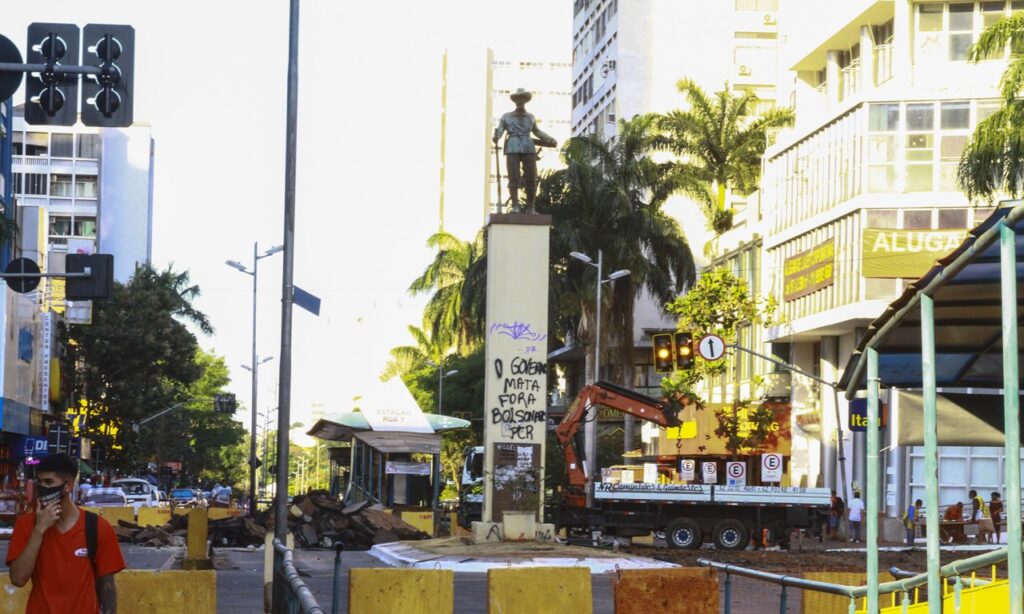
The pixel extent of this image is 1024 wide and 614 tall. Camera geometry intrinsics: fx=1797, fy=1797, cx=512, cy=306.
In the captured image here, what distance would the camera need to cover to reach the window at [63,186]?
407ft

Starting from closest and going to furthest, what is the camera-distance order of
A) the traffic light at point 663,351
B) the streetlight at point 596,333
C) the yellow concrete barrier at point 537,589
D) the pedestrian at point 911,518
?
the yellow concrete barrier at point 537,589 < the traffic light at point 663,351 < the pedestrian at point 911,518 < the streetlight at point 596,333

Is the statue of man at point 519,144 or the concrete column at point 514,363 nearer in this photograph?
the concrete column at point 514,363

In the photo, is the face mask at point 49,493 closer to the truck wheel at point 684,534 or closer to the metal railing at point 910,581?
the metal railing at point 910,581

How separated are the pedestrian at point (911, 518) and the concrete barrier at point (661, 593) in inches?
1217

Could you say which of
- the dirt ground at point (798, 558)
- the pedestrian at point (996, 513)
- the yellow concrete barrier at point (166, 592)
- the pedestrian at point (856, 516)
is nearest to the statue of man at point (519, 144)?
the dirt ground at point (798, 558)

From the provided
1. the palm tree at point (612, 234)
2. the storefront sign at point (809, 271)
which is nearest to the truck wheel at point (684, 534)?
the storefront sign at point (809, 271)

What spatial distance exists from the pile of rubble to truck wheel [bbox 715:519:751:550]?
689 cm

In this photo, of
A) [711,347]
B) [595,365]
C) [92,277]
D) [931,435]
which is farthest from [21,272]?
[595,365]

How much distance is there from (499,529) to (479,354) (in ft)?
218

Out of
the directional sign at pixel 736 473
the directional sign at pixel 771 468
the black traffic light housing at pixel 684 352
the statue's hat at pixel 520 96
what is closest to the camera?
the statue's hat at pixel 520 96

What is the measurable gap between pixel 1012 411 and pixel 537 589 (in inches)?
343

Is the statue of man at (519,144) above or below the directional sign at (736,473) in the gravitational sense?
above

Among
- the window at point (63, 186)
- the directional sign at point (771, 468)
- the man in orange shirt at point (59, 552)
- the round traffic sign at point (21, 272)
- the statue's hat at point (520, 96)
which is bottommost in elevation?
the directional sign at point (771, 468)

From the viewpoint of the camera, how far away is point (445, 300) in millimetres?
81625
